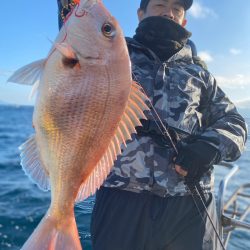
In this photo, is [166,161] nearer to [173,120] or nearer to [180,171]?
[180,171]

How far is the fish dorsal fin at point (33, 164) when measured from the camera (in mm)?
A: 1829

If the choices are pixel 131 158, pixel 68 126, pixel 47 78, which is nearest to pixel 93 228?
pixel 131 158

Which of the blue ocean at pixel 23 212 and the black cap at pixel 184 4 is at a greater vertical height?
the black cap at pixel 184 4

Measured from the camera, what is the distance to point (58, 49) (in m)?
1.61

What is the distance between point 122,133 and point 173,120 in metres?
1.06

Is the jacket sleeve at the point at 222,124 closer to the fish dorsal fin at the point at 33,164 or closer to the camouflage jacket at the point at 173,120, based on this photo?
the camouflage jacket at the point at 173,120

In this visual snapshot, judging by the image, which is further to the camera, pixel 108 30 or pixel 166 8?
pixel 166 8

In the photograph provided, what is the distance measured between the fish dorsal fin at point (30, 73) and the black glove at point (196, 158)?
1.29 m

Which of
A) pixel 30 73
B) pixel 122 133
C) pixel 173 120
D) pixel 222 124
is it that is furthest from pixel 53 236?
pixel 222 124

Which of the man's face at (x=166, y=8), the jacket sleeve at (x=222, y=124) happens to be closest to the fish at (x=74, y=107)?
the jacket sleeve at (x=222, y=124)

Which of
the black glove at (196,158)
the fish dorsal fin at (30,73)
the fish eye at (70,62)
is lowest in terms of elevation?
the black glove at (196,158)

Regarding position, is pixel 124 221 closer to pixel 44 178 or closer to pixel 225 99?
pixel 44 178

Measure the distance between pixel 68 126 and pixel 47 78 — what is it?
0.24 m

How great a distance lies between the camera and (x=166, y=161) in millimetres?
2756
